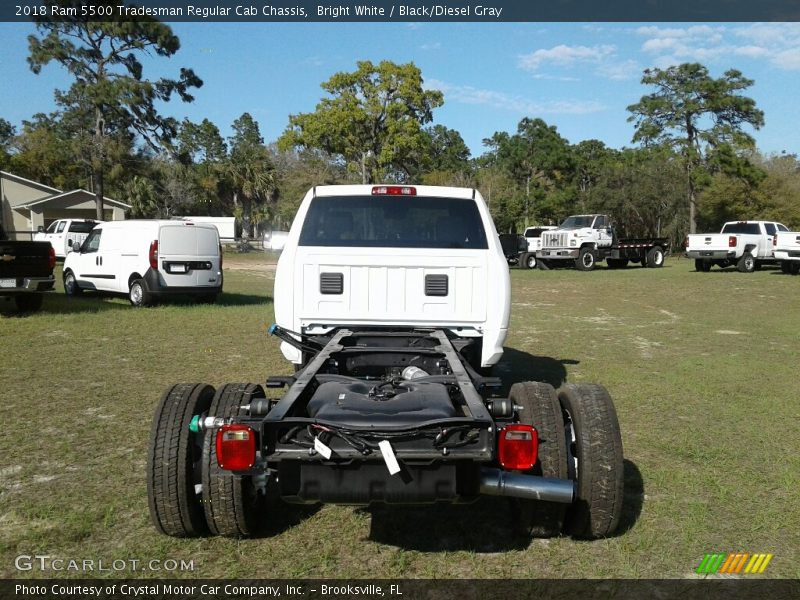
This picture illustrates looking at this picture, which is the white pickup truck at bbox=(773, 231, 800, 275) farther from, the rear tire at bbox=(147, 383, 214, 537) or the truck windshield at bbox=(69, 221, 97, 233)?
the truck windshield at bbox=(69, 221, 97, 233)

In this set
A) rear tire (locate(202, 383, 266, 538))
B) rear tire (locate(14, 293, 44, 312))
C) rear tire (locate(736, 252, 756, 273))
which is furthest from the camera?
rear tire (locate(736, 252, 756, 273))

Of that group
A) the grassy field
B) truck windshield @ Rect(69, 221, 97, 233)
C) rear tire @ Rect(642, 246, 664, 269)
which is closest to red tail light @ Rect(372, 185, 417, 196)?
the grassy field

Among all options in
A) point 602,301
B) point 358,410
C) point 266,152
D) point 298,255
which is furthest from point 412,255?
point 266,152

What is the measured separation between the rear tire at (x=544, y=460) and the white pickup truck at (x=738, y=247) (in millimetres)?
26998

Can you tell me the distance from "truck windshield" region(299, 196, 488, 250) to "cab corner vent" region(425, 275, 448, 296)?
1.45 feet

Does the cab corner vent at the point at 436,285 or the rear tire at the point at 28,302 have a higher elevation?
the cab corner vent at the point at 436,285

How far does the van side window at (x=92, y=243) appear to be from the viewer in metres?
16.0

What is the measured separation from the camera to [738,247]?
28.0m

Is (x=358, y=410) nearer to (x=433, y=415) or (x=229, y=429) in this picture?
(x=433, y=415)

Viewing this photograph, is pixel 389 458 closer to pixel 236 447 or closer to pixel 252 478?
pixel 236 447

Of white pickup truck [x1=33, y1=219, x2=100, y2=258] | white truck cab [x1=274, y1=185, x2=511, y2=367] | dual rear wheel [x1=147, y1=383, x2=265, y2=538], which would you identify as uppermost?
white pickup truck [x1=33, y1=219, x2=100, y2=258]

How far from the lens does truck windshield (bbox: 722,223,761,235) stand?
2897cm

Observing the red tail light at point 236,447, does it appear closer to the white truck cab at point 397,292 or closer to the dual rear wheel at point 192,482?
the dual rear wheel at point 192,482

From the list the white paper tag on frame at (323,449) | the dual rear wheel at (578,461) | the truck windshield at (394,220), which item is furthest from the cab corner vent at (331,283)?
the white paper tag on frame at (323,449)
